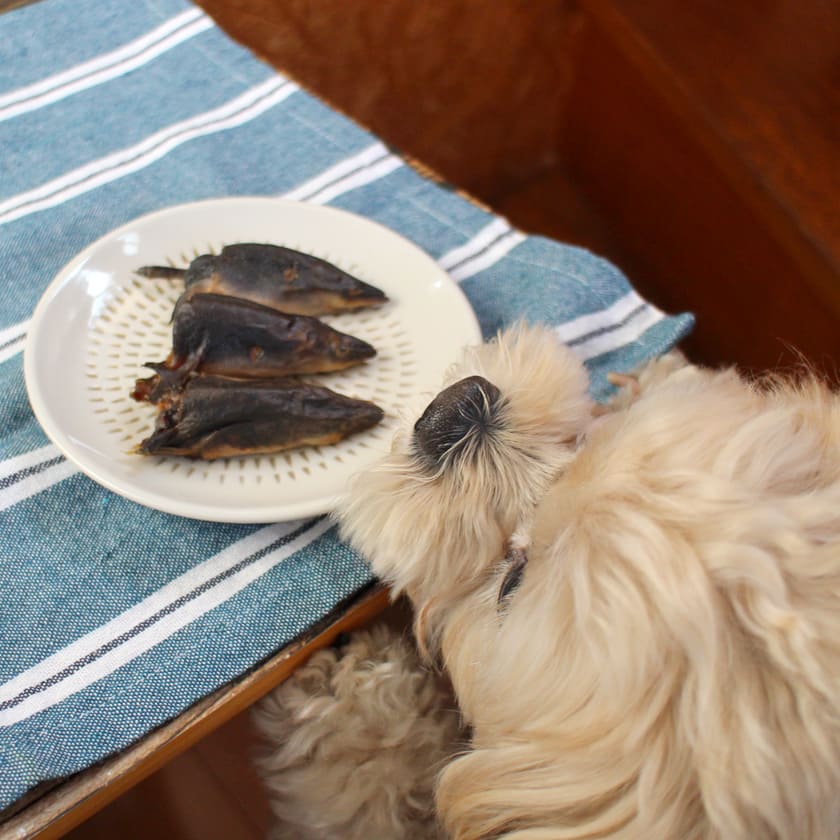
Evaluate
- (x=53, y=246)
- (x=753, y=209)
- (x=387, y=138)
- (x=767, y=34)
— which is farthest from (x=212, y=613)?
(x=767, y=34)

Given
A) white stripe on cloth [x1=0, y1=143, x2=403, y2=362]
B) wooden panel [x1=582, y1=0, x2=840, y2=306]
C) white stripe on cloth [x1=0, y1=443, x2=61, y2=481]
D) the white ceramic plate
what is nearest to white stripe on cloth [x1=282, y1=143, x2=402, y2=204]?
white stripe on cloth [x1=0, y1=143, x2=403, y2=362]

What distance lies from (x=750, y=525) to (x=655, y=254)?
3.80 ft

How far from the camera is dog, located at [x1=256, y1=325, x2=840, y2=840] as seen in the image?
0.46 meters

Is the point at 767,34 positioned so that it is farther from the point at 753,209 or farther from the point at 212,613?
the point at 212,613

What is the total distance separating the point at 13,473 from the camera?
73 centimetres

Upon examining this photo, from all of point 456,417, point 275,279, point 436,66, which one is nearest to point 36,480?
point 275,279

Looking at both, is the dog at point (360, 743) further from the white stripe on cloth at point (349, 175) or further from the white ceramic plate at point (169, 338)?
the white stripe on cloth at point (349, 175)

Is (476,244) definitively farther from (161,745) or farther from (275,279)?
(161,745)

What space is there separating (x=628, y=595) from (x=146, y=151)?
2.67 feet

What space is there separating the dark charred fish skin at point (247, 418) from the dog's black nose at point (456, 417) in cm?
8

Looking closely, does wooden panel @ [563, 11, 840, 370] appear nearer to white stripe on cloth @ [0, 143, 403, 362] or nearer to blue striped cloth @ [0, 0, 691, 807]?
blue striped cloth @ [0, 0, 691, 807]

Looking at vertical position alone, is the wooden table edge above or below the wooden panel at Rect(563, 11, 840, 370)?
below

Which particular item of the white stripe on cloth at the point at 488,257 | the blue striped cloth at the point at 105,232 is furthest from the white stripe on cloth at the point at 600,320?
the white stripe on cloth at the point at 488,257

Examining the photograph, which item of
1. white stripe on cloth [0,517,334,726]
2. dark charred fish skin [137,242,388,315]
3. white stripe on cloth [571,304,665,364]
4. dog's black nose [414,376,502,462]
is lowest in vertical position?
white stripe on cloth [0,517,334,726]
